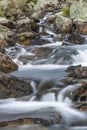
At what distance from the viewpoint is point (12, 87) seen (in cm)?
1018

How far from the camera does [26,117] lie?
8.62 m

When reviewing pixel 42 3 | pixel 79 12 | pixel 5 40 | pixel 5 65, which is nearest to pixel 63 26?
pixel 79 12

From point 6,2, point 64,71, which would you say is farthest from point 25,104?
point 6,2

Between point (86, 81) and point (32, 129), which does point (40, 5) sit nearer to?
→ point (86, 81)

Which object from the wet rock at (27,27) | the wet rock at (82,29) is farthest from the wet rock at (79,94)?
the wet rock at (27,27)

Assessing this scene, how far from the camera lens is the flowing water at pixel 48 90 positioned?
8695 millimetres

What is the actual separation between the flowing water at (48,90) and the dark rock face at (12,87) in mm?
213

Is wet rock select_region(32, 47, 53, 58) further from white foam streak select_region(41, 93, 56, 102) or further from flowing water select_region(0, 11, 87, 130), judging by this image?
white foam streak select_region(41, 93, 56, 102)

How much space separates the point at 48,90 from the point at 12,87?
101 centimetres

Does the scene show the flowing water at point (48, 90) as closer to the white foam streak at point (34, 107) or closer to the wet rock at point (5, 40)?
the white foam streak at point (34, 107)

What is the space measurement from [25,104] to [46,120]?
4.03 feet

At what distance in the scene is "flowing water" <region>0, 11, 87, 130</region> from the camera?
8.70 metres

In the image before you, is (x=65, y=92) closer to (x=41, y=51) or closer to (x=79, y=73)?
(x=79, y=73)

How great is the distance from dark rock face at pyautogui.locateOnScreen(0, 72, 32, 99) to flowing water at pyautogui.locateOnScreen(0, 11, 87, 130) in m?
0.21
